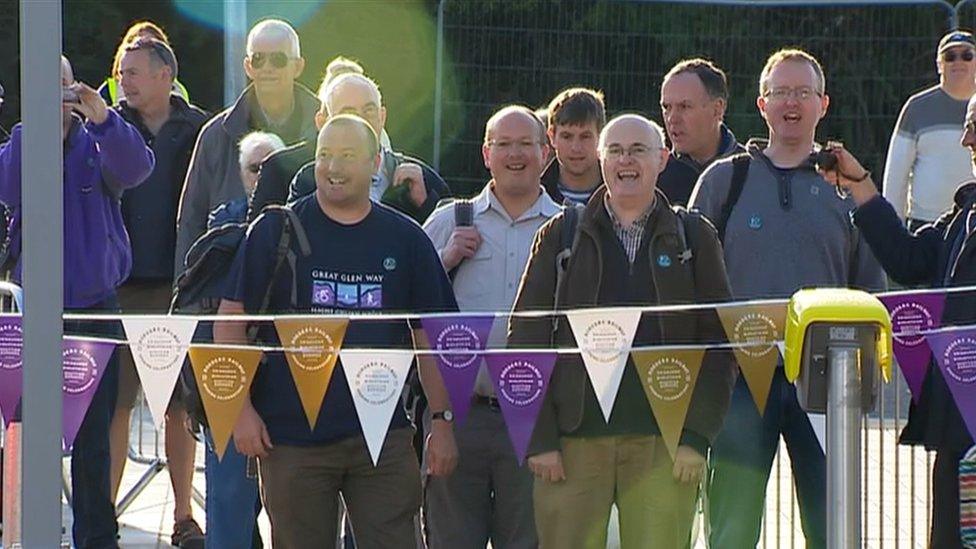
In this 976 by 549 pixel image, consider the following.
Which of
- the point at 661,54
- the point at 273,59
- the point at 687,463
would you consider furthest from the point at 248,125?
the point at 661,54

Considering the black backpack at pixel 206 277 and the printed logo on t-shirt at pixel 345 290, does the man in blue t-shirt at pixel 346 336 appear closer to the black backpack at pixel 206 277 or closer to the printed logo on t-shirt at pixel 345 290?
the printed logo on t-shirt at pixel 345 290

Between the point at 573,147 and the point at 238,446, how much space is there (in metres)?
1.76

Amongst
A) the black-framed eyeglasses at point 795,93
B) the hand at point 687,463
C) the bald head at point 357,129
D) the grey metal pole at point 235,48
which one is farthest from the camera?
the grey metal pole at point 235,48

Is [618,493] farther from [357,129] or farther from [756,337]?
[357,129]

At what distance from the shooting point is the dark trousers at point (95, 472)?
6.99 m

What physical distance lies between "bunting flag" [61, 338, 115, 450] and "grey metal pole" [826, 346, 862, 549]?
2.32m

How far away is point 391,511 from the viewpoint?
563 centimetres

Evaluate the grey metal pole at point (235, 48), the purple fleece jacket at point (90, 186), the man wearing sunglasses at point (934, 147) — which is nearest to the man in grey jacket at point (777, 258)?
the purple fleece jacket at point (90, 186)

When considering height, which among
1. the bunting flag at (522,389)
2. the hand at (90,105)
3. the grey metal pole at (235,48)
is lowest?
the bunting flag at (522,389)

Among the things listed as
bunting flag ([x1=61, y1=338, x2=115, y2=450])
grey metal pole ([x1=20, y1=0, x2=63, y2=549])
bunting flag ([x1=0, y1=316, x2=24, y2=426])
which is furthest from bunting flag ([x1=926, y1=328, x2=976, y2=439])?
bunting flag ([x1=0, y1=316, x2=24, y2=426])

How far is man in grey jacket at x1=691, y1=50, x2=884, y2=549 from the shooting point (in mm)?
6000

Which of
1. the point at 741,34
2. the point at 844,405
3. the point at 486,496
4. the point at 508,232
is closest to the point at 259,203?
A: the point at 508,232

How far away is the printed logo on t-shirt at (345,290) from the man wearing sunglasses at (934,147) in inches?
175

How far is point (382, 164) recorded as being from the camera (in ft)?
22.5
